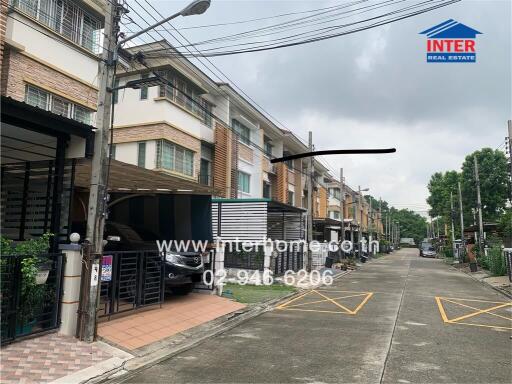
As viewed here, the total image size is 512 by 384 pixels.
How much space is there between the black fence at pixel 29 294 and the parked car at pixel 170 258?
2989 millimetres

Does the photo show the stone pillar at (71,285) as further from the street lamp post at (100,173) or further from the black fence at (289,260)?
the black fence at (289,260)

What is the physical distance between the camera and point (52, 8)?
14242 mm

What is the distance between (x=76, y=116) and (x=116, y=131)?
20.1ft

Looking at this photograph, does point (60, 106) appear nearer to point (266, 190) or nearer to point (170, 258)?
point (170, 258)

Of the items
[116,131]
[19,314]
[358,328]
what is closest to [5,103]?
[19,314]

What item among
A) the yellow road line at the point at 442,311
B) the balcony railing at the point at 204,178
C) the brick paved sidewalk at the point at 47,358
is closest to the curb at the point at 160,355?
the brick paved sidewalk at the point at 47,358

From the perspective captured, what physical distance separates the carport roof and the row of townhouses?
5 cm

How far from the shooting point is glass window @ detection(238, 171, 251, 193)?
26.6 m

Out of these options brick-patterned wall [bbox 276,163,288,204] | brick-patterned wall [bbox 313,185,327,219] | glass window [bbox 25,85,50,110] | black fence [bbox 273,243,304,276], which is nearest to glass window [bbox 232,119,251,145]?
brick-patterned wall [bbox 276,163,288,204]

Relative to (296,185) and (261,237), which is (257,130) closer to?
(296,185)

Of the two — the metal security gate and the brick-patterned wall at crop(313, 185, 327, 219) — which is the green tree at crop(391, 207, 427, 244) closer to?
the brick-patterned wall at crop(313, 185, 327, 219)

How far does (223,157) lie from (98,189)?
16581 mm

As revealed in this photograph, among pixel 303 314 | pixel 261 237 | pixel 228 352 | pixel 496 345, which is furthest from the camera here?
pixel 261 237

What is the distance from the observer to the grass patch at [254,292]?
531 inches
